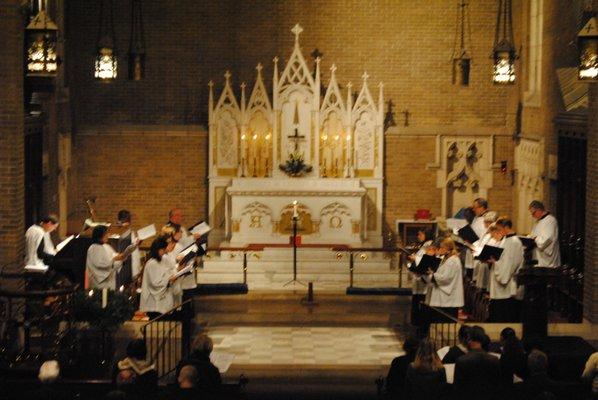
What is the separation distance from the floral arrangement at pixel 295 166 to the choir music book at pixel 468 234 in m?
5.95

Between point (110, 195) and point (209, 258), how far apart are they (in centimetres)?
280

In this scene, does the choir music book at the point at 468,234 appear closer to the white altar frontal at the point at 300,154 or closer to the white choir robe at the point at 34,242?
the white altar frontal at the point at 300,154

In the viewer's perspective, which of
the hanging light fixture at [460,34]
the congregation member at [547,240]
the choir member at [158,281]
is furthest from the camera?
the hanging light fixture at [460,34]

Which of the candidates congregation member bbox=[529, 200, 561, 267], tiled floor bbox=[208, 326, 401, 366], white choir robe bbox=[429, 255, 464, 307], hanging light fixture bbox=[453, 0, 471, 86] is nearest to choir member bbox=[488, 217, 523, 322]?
white choir robe bbox=[429, 255, 464, 307]

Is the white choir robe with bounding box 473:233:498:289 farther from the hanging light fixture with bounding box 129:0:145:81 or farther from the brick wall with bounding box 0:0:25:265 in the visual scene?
the hanging light fixture with bounding box 129:0:145:81

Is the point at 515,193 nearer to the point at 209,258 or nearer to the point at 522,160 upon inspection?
the point at 522,160

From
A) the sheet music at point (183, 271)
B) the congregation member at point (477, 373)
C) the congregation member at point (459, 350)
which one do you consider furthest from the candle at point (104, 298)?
the congregation member at point (477, 373)

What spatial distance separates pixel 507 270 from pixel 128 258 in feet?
17.5

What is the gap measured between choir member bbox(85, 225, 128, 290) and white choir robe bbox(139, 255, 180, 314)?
2.19 ft

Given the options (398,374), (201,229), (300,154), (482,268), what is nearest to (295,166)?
(300,154)

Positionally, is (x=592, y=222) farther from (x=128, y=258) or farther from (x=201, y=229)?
(x=128, y=258)

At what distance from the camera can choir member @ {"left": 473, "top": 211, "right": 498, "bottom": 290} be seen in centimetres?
1759

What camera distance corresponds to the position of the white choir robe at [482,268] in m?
17.5

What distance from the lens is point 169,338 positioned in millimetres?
15016
